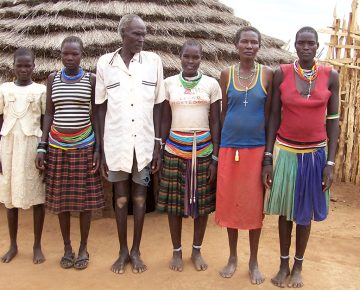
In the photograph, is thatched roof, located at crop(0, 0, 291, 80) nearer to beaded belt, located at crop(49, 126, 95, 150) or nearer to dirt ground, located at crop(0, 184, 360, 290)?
beaded belt, located at crop(49, 126, 95, 150)

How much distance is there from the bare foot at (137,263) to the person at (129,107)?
0.54 meters

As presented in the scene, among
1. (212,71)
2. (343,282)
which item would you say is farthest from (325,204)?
(212,71)

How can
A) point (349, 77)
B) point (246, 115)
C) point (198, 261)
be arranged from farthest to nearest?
1. point (349, 77)
2. point (198, 261)
3. point (246, 115)

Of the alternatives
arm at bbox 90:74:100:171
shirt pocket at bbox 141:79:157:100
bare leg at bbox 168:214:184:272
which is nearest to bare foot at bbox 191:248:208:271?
bare leg at bbox 168:214:184:272

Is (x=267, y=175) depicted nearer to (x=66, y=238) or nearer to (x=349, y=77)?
(x=66, y=238)

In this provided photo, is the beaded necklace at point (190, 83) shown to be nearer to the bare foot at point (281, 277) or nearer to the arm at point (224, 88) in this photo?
the arm at point (224, 88)

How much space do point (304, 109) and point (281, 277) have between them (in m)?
1.36

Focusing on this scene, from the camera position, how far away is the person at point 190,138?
3.33 meters

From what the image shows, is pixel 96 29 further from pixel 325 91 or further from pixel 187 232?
pixel 325 91

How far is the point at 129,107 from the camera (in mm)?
3252

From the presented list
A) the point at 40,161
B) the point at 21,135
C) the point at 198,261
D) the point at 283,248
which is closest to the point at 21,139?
the point at 21,135

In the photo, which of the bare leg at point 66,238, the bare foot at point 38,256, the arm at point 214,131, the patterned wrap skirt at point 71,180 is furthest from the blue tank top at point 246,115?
the bare foot at point 38,256

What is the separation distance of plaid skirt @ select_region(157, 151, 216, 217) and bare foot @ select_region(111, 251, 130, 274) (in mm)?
518

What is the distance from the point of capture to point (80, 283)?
334cm
